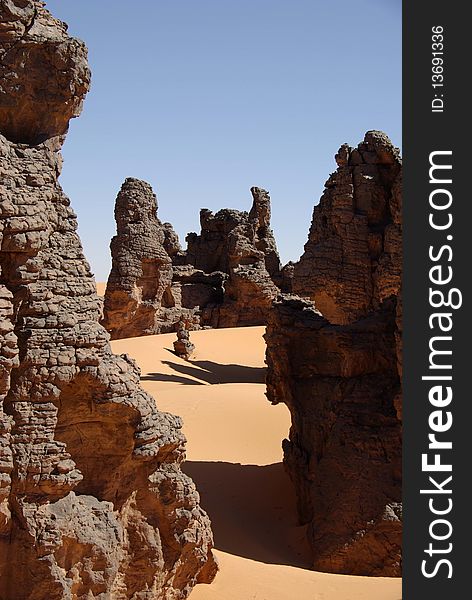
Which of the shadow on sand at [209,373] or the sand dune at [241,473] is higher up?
the shadow on sand at [209,373]

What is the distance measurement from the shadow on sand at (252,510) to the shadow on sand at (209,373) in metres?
7.44

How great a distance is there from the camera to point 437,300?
199 inches

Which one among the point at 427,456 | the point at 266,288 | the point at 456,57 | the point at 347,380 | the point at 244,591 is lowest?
the point at 244,591

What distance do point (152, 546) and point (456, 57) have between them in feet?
16.8

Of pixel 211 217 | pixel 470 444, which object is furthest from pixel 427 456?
pixel 211 217

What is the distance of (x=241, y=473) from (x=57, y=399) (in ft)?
24.1

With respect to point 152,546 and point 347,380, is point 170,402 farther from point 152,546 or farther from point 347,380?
point 152,546

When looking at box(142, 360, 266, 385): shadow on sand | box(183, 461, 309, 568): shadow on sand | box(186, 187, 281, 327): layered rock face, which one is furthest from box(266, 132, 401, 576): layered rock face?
box(186, 187, 281, 327): layered rock face

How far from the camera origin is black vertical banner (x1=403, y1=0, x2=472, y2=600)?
4980mm

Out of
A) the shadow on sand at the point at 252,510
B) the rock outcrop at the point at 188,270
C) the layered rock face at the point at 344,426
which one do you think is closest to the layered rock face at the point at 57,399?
the shadow on sand at the point at 252,510

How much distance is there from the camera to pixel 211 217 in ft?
115

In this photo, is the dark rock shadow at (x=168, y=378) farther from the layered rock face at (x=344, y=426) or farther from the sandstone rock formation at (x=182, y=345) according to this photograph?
the layered rock face at (x=344, y=426)

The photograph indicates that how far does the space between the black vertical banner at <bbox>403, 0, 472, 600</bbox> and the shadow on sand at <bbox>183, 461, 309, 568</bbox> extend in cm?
446

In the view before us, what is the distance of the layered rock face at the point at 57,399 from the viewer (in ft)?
19.3
